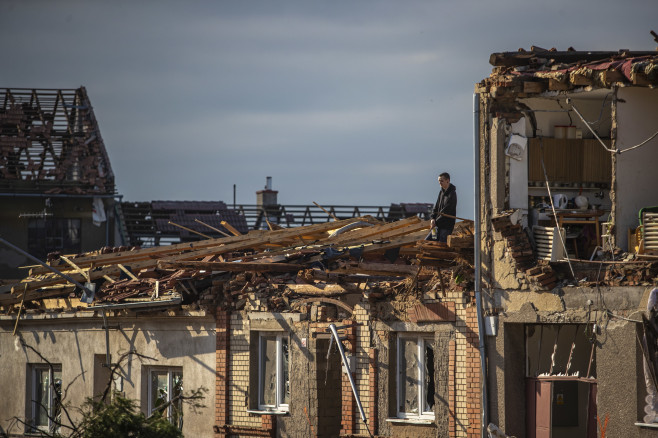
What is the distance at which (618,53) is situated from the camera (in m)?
17.8

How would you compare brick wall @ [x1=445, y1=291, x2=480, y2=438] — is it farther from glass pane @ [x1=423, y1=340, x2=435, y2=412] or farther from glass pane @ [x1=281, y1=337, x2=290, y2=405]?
glass pane @ [x1=281, y1=337, x2=290, y2=405]

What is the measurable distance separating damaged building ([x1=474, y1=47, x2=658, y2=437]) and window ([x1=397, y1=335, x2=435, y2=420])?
1537 millimetres

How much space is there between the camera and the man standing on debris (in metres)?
19.1

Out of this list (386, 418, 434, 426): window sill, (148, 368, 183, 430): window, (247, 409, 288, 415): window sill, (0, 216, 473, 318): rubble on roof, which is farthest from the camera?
(148, 368, 183, 430): window

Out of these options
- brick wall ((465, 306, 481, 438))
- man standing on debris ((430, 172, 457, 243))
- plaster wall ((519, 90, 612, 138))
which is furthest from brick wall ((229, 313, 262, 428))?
plaster wall ((519, 90, 612, 138))

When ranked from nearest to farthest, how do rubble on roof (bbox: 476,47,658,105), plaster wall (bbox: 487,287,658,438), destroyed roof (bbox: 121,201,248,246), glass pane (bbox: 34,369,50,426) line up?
1. plaster wall (bbox: 487,287,658,438)
2. rubble on roof (bbox: 476,47,658,105)
3. glass pane (bbox: 34,369,50,426)
4. destroyed roof (bbox: 121,201,248,246)

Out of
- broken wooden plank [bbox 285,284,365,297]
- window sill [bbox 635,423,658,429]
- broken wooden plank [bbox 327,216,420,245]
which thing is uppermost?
broken wooden plank [bbox 327,216,420,245]

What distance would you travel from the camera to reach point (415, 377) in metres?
18.7

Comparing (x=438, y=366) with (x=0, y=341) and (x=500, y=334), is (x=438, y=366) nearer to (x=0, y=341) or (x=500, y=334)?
(x=500, y=334)

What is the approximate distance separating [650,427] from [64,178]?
37082 mm

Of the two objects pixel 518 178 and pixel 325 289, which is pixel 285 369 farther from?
pixel 518 178

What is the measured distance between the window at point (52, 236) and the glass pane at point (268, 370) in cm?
2767

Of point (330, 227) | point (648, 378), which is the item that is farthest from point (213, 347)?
point (648, 378)

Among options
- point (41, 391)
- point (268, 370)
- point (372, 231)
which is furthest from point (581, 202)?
point (41, 391)
